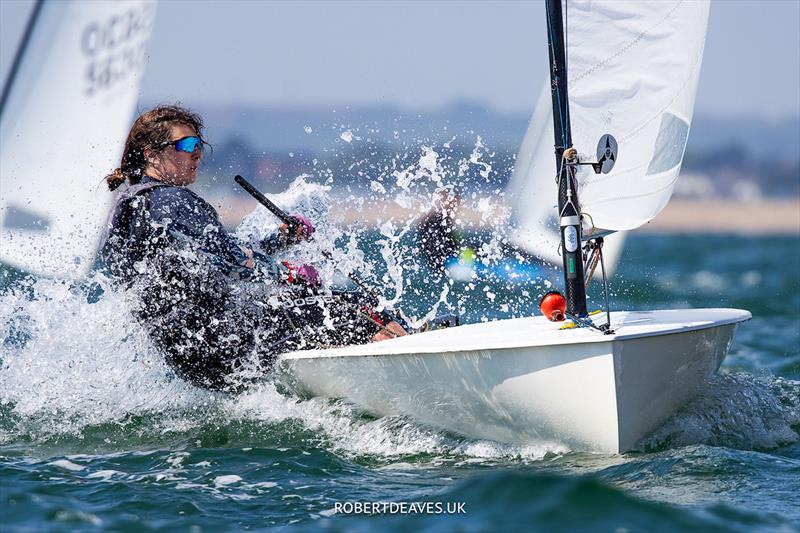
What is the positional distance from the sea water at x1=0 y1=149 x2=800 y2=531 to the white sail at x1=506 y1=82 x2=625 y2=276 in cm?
19

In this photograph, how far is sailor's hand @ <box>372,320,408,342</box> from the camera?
15.9ft

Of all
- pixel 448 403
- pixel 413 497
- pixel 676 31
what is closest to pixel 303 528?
pixel 413 497

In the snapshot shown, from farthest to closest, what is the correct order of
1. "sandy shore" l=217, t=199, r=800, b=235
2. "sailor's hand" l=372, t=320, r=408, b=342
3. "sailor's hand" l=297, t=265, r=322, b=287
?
"sandy shore" l=217, t=199, r=800, b=235 → "sailor's hand" l=297, t=265, r=322, b=287 → "sailor's hand" l=372, t=320, r=408, b=342

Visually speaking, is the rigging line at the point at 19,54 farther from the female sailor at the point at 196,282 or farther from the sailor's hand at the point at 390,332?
the sailor's hand at the point at 390,332

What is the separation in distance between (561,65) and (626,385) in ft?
4.52

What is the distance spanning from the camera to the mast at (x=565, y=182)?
4.30 m

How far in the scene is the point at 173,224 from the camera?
4484 mm

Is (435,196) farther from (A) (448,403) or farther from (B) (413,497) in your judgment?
(B) (413,497)

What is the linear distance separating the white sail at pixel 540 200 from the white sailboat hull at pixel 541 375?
112cm

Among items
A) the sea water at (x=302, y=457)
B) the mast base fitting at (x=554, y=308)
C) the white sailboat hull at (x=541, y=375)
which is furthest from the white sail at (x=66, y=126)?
the mast base fitting at (x=554, y=308)

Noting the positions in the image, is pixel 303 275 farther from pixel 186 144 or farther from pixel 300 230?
pixel 186 144

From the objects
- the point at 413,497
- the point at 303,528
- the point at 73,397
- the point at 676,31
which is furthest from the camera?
the point at 73,397

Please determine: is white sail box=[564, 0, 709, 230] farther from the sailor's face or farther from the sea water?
the sailor's face

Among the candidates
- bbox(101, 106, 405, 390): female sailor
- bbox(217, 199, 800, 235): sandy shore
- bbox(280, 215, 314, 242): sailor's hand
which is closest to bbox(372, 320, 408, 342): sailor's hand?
bbox(101, 106, 405, 390): female sailor
